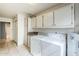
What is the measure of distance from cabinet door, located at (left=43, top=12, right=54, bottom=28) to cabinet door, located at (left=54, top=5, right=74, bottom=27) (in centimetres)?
9

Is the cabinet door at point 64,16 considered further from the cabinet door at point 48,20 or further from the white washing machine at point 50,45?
the white washing machine at point 50,45

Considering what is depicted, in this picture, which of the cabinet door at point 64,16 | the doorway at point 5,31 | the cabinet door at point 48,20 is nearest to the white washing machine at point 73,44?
the cabinet door at point 64,16

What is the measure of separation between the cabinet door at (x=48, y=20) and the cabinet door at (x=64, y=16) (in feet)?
0.31

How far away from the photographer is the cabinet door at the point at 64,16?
109 centimetres

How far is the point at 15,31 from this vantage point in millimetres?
1282

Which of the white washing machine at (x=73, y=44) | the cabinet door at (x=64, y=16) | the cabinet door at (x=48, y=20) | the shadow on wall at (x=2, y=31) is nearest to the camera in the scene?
the white washing machine at (x=73, y=44)

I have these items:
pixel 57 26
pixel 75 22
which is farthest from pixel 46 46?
pixel 75 22

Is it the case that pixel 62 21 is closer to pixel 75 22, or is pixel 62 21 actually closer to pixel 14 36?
pixel 75 22

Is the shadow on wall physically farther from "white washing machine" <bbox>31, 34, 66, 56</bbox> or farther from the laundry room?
"white washing machine" <bbox>31, 34, 66, 56</bbox>

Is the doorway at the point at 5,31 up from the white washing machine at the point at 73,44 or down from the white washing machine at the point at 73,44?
up

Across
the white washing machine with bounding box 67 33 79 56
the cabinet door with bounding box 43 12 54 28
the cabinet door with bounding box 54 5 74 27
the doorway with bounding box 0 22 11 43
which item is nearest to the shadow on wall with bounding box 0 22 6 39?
the doorway with bounding box 0 22 11 43

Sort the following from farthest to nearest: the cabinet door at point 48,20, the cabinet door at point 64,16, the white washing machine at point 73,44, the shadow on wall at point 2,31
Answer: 1. the cabinet door at point 48,20
2. the shadow on wall at point 2,31
3. the cabinet door at point 64,16
4. the white washing machine at point 73,44

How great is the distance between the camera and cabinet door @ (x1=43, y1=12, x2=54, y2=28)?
1.38 metres

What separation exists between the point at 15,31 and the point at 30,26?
0.27 m
